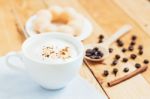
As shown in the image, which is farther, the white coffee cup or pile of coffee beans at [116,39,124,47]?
pile of coffee beans at [116,39,124,47]

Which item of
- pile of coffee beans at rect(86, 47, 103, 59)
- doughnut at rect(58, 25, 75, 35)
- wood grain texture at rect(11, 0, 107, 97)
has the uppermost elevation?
wood grain texture at rect(11, 0, 107, 97)

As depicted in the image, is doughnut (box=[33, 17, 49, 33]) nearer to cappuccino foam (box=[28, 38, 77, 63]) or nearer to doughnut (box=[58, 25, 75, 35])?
doughnut (box=[58, 25, 75, 35])

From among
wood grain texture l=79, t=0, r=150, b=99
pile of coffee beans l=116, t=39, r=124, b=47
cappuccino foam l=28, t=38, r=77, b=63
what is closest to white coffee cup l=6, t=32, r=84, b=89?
cappuccino foam l=28, t=38, r=77, b=63

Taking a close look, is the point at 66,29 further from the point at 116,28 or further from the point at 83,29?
the point at 116,28

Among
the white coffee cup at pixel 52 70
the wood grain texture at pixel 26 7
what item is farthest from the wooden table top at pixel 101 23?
the white coffee cup at pixel 52 70

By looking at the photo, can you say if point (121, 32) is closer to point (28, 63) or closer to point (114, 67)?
point (114, 67)

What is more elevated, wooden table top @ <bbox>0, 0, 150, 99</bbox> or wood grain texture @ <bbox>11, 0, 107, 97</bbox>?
wood grain texture @ <bbox>11, 0, 107, 97</bbox>
